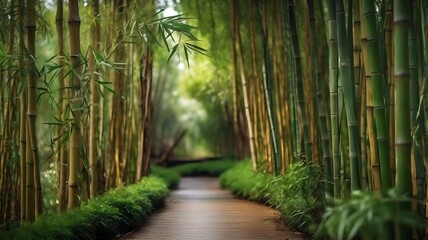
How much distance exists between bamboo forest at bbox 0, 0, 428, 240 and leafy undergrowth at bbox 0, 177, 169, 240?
0.04 feet

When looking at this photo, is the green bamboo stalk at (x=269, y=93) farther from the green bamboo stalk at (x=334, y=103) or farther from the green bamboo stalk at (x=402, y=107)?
the green bamboo stalk at (x=402, y=107)

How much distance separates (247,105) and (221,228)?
2997mm

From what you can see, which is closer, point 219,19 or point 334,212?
point 334,212

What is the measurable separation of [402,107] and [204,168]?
11225mm

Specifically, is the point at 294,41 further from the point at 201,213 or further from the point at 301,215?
the point at 201,213

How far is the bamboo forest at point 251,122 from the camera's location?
7.94ft

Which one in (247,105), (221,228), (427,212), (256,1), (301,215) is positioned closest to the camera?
(427,212)

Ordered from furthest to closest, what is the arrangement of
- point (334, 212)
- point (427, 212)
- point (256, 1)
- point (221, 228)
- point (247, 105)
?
point (247, 105) → point (256, 1) → point (221, 228) → point (427, 212) → point (334, 212)

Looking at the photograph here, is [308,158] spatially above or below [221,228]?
above

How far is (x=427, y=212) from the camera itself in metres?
2.39

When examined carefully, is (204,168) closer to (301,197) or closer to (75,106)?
(301,197)

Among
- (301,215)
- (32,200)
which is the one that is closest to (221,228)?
(301,215)

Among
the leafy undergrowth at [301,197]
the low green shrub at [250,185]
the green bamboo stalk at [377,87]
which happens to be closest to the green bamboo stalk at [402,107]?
the green bamboo stalk at [377,87]

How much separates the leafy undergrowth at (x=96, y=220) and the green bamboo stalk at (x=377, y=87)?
162 centimetres
